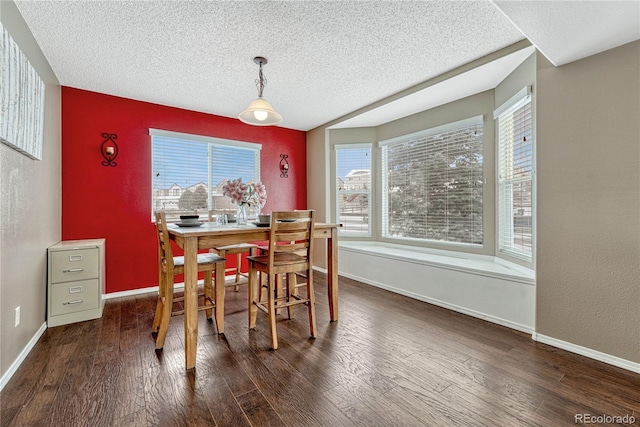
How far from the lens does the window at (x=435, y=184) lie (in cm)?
342

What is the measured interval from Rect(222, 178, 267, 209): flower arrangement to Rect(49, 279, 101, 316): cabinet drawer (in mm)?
1692

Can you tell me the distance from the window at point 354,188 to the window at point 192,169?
1.49 m

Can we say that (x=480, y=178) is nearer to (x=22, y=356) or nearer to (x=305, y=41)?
(x=305, y=41)

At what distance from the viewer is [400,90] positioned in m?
3.42

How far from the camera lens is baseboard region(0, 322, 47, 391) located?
5.77 ft

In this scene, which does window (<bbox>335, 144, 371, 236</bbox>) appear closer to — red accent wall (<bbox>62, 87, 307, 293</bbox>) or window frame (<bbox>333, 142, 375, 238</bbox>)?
window frame (<bbox>333, 142, 375, 238</bbox>)

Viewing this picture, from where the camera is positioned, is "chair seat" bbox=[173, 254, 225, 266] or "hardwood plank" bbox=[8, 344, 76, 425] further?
"chair seat" bbox=[173, 254, 225, 266]

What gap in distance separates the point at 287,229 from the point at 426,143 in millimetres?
2624

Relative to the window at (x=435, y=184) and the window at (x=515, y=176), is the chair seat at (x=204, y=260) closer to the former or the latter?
the window at (x=435, y=184)

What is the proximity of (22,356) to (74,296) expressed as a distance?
76 cm

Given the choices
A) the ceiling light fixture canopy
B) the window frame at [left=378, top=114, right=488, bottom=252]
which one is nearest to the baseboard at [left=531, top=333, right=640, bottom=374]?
the window frame at [left=378, top=114, right=488, bottom=252]

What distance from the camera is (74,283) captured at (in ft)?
8.93

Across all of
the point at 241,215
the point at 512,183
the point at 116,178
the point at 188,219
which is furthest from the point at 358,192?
the point at 116,178

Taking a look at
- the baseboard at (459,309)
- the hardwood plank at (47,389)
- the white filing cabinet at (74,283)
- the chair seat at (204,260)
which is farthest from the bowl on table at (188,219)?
the baseboard at (459,309)
